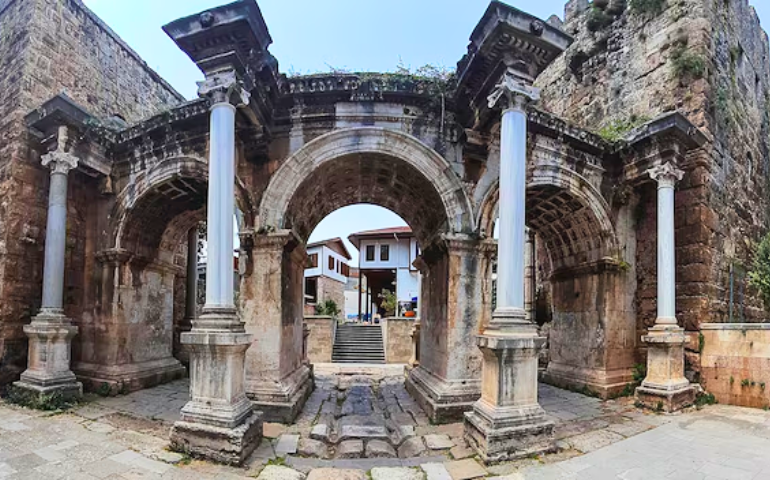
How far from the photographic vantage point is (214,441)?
4953 millimetres

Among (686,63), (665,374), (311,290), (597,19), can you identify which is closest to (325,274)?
(311,290)

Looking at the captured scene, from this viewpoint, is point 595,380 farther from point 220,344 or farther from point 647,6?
point 647,6

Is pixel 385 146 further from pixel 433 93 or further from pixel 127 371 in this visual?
pixel 127 371

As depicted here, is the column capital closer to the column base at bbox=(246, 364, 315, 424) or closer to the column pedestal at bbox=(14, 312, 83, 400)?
the column base at bbox=(246, 364, 315, 424)

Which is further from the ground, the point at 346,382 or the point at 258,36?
the point at 258,36

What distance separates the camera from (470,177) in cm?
735

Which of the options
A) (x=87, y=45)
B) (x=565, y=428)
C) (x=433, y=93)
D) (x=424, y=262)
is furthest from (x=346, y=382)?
(x=87, y=45)

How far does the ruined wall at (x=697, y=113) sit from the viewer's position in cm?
823

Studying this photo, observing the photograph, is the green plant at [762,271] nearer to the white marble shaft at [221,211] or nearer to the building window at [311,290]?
the white marble shaft at [221,211]

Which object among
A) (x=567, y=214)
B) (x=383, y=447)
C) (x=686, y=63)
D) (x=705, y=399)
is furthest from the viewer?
Answer: (x=567, y=214)

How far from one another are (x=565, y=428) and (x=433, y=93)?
5.24m

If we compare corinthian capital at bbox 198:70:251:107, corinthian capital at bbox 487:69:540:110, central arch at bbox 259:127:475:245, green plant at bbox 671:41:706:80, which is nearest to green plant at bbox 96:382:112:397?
central arch at bbox 259:127:475:245

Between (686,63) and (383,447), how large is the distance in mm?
8913

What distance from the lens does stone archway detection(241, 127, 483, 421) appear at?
6.78 meters
